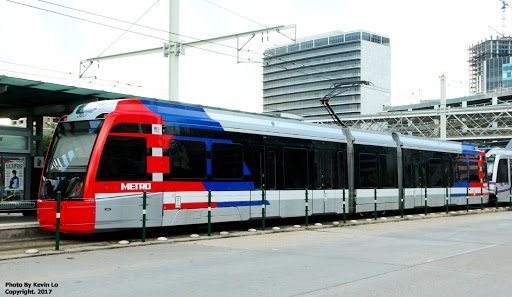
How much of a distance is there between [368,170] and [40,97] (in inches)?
491

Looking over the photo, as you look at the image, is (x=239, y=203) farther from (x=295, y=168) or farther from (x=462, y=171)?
(x=462, y=171)

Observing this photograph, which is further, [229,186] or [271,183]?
[271,183]

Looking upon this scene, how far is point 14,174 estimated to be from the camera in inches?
752

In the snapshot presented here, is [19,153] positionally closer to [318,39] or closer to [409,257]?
[409,257]

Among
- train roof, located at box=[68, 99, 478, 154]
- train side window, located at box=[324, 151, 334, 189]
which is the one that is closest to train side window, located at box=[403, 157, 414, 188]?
train roof, located at box=[68, 99, 478, 154]

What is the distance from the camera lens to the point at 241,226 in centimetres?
1773

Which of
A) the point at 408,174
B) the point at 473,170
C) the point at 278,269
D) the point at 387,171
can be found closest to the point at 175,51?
the point at 387,171

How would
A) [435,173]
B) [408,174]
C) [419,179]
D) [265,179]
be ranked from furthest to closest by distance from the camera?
[435,173] → [419,179] → [408,174] → [265,179]

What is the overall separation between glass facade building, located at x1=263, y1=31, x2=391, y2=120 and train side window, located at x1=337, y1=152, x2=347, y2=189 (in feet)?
432

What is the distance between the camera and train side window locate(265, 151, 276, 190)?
16.7 metres

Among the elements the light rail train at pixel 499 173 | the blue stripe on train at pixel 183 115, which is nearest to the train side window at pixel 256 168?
the blue stripe on train at pixel 183 115

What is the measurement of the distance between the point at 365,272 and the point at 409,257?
7.25ft

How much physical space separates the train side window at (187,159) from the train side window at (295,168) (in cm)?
371

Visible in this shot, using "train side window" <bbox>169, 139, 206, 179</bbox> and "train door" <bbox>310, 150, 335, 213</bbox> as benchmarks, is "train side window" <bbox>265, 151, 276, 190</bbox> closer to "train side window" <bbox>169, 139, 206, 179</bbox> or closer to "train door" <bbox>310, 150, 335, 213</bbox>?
"train door" <bbox>310, 150, 335, 213</bbox>
